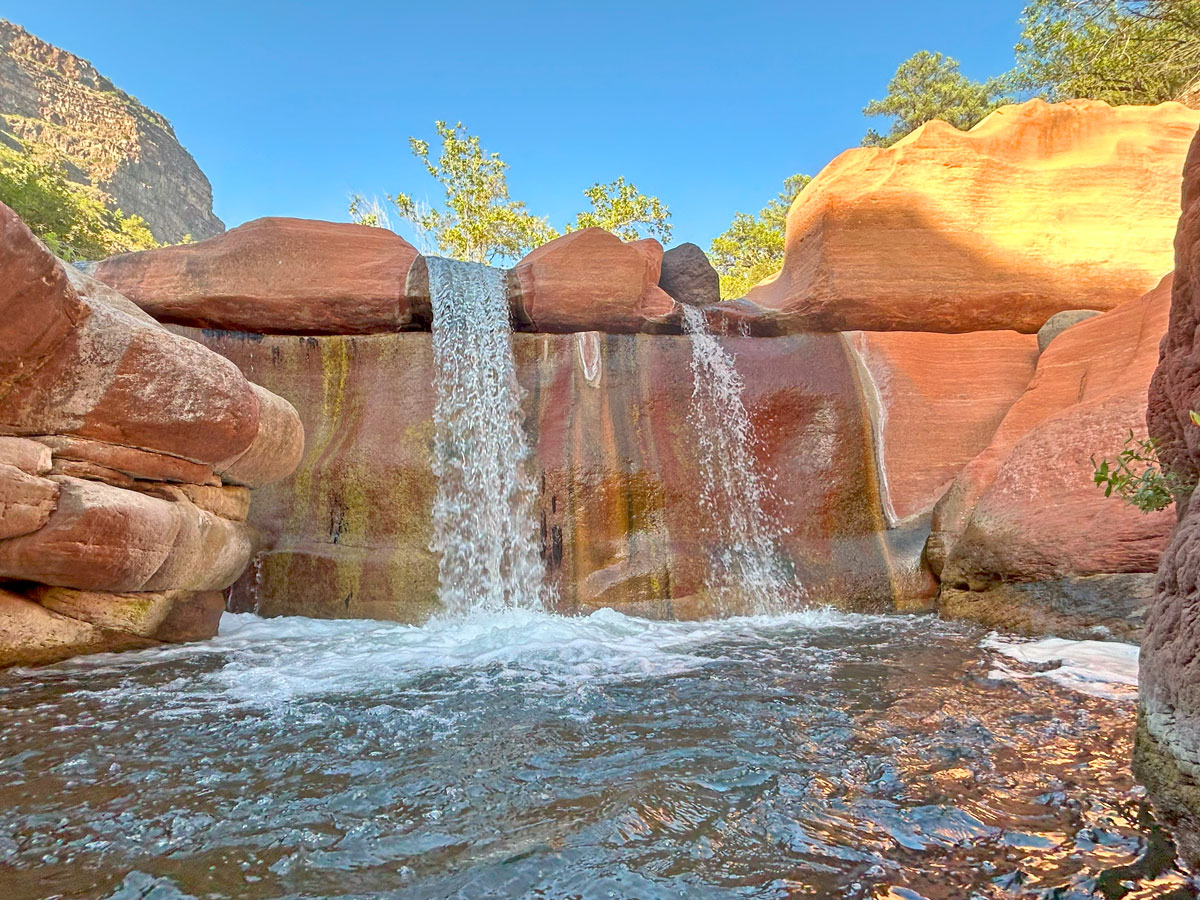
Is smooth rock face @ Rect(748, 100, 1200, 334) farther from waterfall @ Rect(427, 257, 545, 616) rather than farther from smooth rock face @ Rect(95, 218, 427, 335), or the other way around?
smooth rock face @ Rect(95, 218, 427, 335)

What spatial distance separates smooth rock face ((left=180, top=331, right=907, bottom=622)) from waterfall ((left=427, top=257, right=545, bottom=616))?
180 mm

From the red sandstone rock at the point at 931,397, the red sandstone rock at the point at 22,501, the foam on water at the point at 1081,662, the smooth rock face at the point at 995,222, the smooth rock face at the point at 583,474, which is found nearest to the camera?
the foam on water at the point at 1081,662

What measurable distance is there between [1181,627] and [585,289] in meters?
7.57

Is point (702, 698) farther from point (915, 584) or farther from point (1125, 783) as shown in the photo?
point (915, 584)

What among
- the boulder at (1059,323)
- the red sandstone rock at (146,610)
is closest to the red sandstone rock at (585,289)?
the boulder at (1059,323)

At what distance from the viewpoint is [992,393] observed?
8.52 m

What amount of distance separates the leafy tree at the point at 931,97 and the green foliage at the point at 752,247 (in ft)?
12.0

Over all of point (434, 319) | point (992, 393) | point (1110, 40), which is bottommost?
point (992, 393)

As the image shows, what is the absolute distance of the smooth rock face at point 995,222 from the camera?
9227 millimetres

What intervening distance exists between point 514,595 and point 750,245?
75.4ft

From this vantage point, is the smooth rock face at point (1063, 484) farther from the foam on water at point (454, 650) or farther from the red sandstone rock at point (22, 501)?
the red sandstone rock at point (22, 501)

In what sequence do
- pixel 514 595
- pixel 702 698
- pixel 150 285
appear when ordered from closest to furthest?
pixel 702 698 < pixel 514 595 < pixel 150 285

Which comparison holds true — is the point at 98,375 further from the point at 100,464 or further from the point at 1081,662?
the point at 1081,662

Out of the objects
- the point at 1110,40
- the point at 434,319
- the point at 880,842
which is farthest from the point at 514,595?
the point at 1110,40
